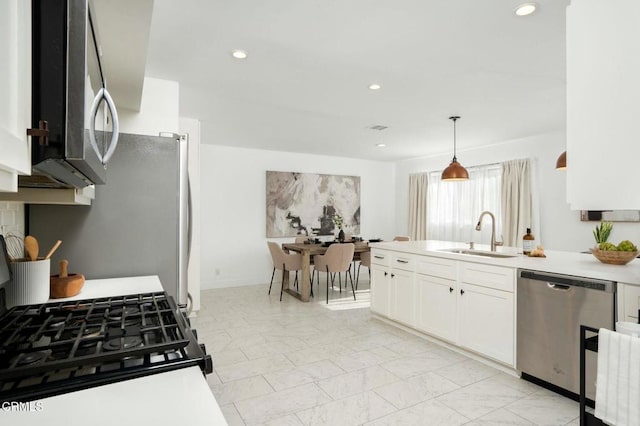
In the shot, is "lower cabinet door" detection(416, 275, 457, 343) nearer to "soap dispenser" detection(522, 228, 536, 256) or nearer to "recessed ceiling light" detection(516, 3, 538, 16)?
"soap dispenser" detection(522, 228, 536, 256)

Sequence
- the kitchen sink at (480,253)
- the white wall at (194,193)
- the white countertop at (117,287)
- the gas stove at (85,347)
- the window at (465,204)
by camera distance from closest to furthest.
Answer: the gas stove at (85,347)
the white countertop at (117,287)
the kitchen sink at (480,253)
the white wall at (194,193)
the window at (465,204)

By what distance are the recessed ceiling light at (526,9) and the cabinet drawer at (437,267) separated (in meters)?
1.91

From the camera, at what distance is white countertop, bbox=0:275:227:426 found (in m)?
0.68

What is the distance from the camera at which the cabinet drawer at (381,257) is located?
152 inches

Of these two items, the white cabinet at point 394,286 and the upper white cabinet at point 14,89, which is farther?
the white cabinet at point 394,286

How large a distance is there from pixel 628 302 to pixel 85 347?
2.64m

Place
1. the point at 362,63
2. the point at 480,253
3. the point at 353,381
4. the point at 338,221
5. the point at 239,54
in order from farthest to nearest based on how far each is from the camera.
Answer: the point at 338,221 → the point at 480,253 → the point at 362,63 → the point at 239,54 → the point at 353,381

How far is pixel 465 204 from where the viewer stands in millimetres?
6465

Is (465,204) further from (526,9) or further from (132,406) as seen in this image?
(132,406)

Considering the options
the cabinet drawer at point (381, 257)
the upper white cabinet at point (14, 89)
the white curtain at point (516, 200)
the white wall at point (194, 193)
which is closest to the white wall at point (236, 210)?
the white wall at point (194, 193)

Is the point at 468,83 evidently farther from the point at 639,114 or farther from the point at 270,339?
the point at 270,339

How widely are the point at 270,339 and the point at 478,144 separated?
15.7 ft

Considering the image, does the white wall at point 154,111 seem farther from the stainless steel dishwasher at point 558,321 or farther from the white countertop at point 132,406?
the stainless steel dishwasher at point 558,321

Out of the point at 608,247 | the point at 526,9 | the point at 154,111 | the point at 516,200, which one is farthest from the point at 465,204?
the point at 154,111
